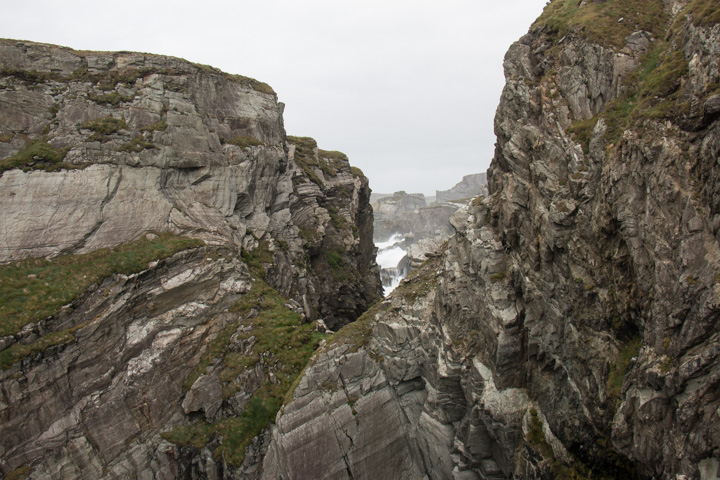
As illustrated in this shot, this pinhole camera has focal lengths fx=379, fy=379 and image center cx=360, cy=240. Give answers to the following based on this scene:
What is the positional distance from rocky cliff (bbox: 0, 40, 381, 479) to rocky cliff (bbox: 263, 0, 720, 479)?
470cm

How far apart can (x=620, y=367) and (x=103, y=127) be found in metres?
31.4

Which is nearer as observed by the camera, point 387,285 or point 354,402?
point 354,402

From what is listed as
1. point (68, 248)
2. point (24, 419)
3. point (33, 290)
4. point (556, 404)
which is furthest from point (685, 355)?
point (68, 248)

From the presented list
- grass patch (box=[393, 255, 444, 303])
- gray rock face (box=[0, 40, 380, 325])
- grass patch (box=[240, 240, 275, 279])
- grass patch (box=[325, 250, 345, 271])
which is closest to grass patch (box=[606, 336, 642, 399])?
grass patch (box=[393, 255, 444, 303])

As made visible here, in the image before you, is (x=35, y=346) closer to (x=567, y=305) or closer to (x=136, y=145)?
(x=136, y=145)

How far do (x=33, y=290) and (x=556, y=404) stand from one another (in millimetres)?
23995

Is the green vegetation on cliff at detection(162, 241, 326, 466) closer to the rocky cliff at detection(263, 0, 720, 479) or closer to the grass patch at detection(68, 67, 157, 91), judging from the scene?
the rocky cliff at detection(263, 0, 720, 479)

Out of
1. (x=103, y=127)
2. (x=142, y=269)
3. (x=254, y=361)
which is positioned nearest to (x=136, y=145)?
(x=103, y=127)

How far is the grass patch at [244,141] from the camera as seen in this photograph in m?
30.6

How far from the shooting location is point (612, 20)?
1555 cm

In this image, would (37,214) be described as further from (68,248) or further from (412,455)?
(412,455)

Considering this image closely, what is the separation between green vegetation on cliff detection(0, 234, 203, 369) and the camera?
1733cm

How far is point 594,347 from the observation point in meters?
11.8

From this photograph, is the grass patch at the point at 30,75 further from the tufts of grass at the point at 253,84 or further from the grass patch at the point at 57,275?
the grass patch at the point at 57,275
